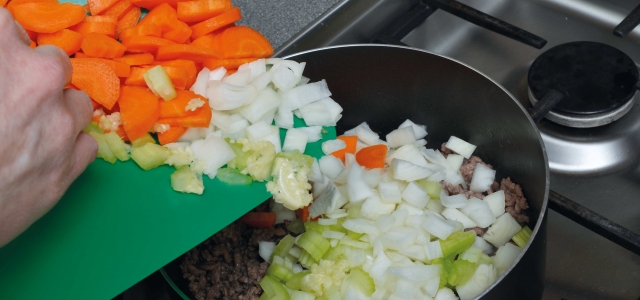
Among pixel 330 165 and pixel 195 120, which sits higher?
pixel 195 120

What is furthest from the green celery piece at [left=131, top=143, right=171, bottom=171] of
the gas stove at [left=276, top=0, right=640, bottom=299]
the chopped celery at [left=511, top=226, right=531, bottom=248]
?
the chopped celery at [left=511, top=226, right=531, bottom=248]

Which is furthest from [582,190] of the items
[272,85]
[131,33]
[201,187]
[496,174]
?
[131,33]

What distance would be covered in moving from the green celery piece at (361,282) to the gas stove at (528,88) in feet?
1.14

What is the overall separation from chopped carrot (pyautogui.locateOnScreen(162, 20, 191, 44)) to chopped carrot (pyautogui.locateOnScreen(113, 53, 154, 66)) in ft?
0.18

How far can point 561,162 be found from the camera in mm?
1268

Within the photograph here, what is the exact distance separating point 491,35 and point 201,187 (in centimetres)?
88

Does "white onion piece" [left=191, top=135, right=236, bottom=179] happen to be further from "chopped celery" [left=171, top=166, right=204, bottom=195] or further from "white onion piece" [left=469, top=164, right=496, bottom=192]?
"white onion piece" [left=469, top=164, right=496, bottom=192]

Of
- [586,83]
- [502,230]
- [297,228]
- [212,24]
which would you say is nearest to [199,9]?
[212,24]

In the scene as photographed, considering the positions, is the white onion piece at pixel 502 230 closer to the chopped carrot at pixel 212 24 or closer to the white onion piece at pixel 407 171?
the white onion piece at pixel 407 171

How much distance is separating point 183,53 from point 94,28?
0.52 feet

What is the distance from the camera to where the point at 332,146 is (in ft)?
3.86

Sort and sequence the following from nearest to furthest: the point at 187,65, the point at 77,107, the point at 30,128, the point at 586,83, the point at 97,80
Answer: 1. the point at 30,128
2. the point at 77,107
3. the point at 97,80
4. the point at 187,65
5. the point at 586,83

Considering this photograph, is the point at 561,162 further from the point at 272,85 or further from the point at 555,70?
the point at 272,85

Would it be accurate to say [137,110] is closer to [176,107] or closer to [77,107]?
[176,107]
